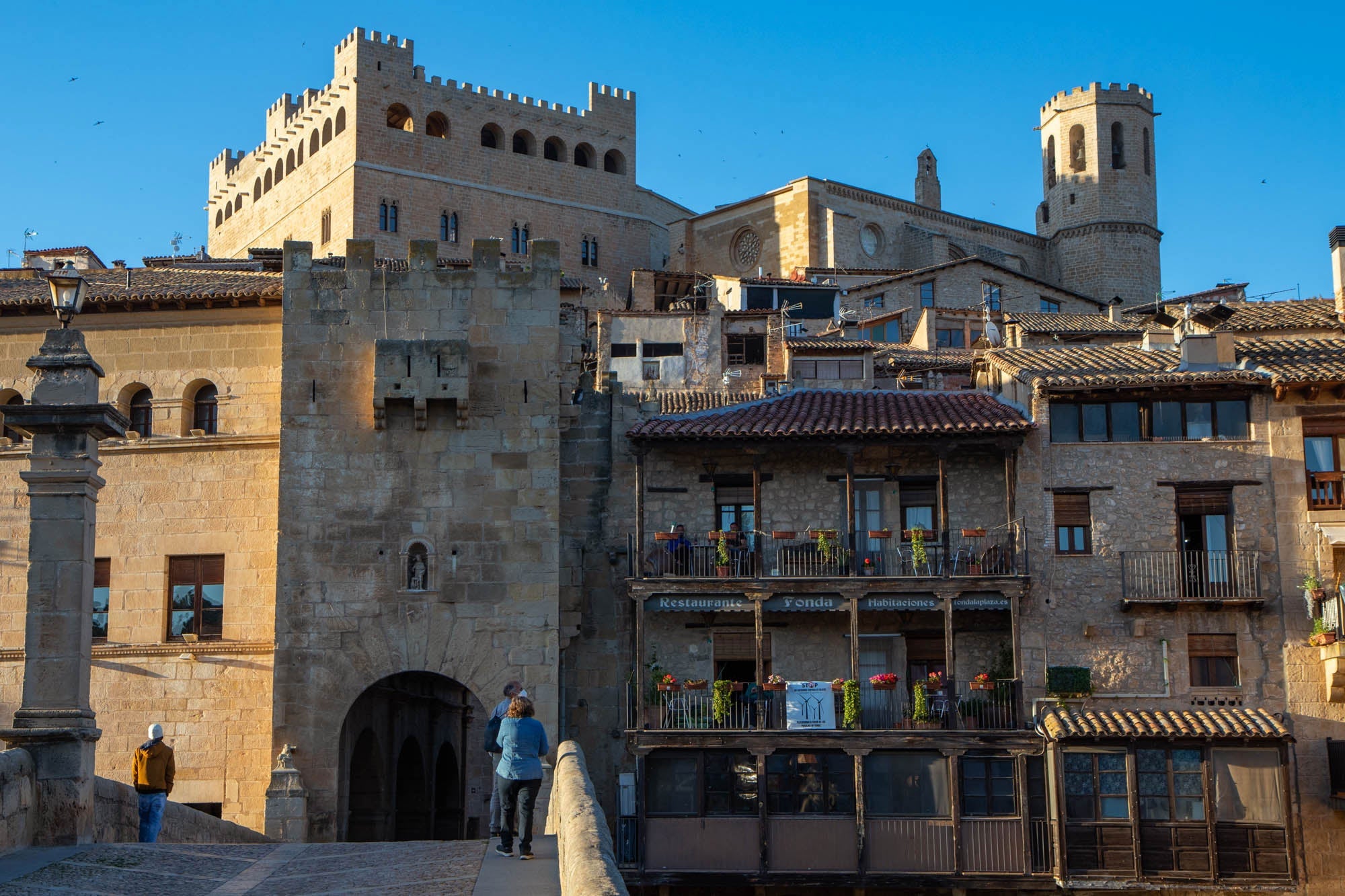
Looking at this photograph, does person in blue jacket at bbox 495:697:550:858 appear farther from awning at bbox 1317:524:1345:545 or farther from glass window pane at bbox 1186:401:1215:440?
awning at bbox 1317:524:1345:545

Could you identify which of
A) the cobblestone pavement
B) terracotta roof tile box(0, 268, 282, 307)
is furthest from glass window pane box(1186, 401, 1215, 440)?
the cobblestone pavement

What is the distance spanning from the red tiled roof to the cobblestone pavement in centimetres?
1611

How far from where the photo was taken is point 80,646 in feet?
54.2

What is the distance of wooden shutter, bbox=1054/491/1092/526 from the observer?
33031 mm

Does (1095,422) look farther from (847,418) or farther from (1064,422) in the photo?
(847,418)

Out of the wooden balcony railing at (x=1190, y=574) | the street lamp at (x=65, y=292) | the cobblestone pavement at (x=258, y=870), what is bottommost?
the cobblestone pavement at (x=258, y=870)

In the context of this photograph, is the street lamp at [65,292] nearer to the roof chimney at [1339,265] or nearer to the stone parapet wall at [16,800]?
Answer: the stone parapet wall at [16,800]

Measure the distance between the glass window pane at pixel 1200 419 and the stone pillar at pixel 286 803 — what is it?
1822 cm

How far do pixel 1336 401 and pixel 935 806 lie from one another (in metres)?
11.3

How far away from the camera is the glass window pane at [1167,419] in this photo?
33.3 metres

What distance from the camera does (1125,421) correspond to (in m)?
33.4

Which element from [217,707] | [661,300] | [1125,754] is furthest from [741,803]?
[661,300]

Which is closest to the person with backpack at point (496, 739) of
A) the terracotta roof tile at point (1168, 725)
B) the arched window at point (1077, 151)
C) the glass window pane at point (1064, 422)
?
the terracotta roof tile at point (1168, 725)

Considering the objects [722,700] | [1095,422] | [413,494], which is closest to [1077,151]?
[1095,422]
